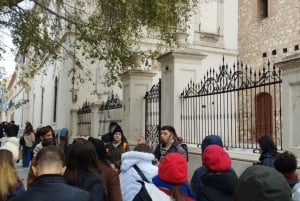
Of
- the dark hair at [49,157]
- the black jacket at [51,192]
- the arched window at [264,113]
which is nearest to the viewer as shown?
the black jacket at [51,192]

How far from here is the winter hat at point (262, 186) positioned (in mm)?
2002

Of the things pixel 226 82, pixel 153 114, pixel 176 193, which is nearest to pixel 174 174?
pixel 176 193

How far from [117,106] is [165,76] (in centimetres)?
364

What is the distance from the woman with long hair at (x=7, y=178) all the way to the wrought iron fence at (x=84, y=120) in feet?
39.7

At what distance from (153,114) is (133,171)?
6.75 meters

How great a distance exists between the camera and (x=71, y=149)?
12.1 ft

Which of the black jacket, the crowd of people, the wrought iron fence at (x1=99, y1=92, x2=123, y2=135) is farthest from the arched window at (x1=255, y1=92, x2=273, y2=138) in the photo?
the wrought iron fence at (x1=99, y1=92, x2=123, y2=135)

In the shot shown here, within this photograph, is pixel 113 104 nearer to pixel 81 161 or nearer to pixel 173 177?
pixel 81 161

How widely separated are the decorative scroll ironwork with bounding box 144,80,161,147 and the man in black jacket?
281 inches

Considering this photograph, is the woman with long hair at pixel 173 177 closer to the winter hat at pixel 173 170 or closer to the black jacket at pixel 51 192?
the winter hat at pixel 173 170

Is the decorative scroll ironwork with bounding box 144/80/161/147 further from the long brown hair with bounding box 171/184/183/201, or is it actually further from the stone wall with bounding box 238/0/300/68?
the stone wall with bounding box 238/0/300/68

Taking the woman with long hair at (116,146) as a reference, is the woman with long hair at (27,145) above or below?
below

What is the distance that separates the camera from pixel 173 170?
3.24 m

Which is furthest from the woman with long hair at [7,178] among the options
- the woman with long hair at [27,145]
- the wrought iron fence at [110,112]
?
the woman with long hair at [27,145]
